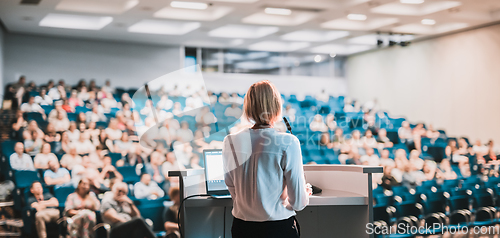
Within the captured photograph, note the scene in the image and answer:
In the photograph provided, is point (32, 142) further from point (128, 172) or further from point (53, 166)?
point (128, 172)

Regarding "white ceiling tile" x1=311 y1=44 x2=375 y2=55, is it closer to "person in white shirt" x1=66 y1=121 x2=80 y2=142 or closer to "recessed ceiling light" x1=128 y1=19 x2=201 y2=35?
"recessed ceiling light" x1=128 y1=19 x2=201 y2=35

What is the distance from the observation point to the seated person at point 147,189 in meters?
4.16

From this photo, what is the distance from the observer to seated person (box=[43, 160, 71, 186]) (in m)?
4.15

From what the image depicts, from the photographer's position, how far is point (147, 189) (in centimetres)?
421

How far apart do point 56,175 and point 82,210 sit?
103 cm

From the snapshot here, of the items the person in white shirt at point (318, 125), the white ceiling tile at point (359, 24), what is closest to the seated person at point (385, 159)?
the person in white shirt at point (318, 125)

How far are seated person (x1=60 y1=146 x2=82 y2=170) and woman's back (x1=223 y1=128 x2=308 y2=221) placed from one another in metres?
3.63

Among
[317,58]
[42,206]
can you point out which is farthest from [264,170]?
[317,58]

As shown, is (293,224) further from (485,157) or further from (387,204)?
(485,157)

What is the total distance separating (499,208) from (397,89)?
471 centimetres

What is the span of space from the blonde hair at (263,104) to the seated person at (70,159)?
12.0ft

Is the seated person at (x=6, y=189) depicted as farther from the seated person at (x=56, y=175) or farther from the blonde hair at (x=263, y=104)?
the blonde hair at (x=263, y=104)

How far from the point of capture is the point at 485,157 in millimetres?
6418

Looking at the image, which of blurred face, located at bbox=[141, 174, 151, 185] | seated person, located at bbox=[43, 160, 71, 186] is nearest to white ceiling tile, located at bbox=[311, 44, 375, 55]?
blurred face, located at bbox=[141, 174, 151, 185]
